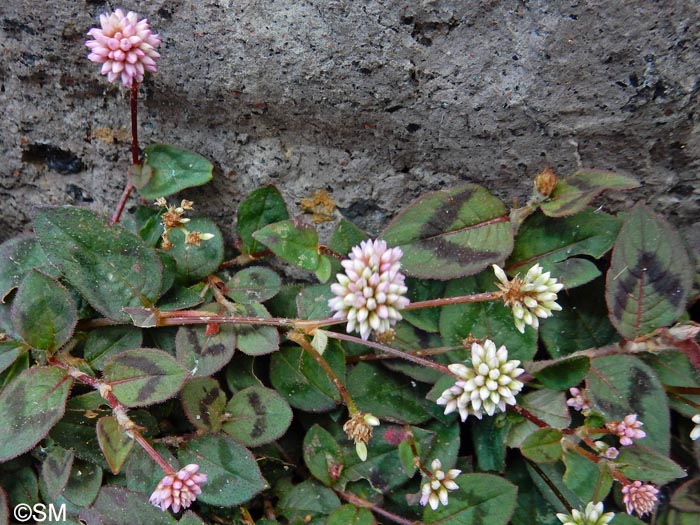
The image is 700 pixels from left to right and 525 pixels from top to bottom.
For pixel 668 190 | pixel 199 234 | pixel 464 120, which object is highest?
pixel 464 120

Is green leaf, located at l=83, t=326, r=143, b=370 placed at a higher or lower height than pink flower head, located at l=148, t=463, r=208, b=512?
higher

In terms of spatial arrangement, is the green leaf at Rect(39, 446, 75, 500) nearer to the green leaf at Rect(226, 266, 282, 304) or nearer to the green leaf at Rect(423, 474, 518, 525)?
the green leaf at Rect(226, 266, 282, 304)

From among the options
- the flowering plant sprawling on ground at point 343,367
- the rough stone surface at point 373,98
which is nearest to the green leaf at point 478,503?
the flowering plant sprawling on ground at point 343,367

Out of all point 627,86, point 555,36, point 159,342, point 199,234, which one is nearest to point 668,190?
point 627,86

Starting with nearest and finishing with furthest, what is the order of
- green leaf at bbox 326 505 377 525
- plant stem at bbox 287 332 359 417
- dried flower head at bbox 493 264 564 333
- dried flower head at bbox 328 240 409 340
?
dried flower head at bbox 328 240 409 340, dried flower head at bbox 493 264 564 333, plant stem at bbox 287 332 359 417, green leaf at bbox 326 505 377 525

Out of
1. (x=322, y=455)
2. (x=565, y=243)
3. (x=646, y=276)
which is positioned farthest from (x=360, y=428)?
(x=646, y=276)

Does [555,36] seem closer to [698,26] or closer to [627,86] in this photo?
[627,86]

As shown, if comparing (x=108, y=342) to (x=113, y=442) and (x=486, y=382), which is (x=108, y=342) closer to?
(x=113, y=442)

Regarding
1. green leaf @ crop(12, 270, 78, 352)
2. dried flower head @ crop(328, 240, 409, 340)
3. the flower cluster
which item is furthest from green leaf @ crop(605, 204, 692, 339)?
green leaf @ crop(12, 270, 78, 352)
